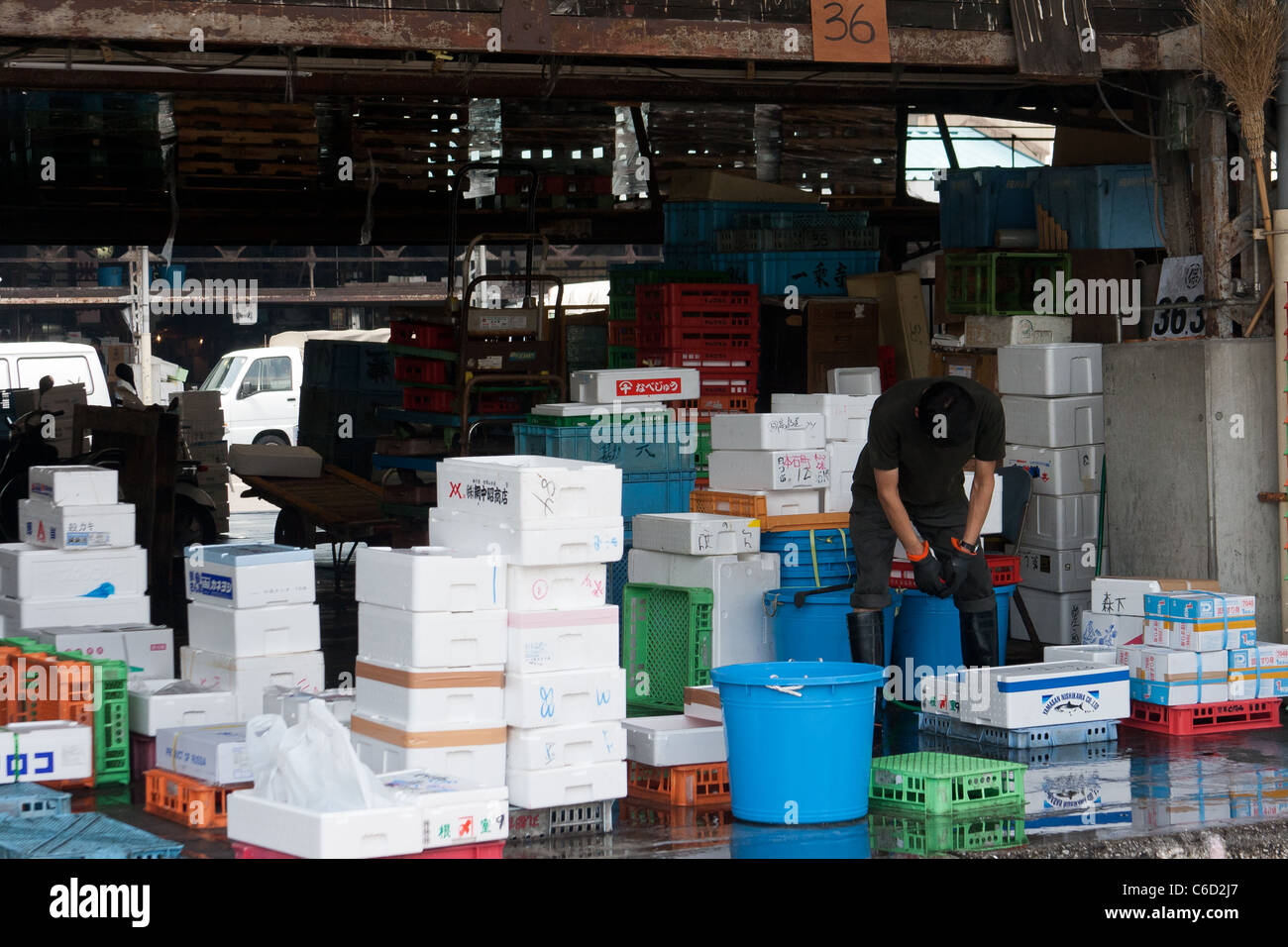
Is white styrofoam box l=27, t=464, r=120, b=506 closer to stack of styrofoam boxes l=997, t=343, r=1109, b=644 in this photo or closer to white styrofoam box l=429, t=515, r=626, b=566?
white styrofoam box l=429, t=515, r=626, b=566

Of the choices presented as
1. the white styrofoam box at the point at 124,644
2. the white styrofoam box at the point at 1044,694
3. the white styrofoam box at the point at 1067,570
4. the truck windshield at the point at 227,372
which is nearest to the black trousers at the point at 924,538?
the white styrofoam box at the point at 1044,694

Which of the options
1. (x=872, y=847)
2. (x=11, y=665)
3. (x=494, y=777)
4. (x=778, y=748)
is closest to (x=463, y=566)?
(x=494, y=777)

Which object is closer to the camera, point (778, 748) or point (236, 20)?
point (778, 748)

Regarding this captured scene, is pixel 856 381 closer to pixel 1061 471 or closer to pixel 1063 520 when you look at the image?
pixel 1061 471

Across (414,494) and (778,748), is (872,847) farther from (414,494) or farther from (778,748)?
(414,494)

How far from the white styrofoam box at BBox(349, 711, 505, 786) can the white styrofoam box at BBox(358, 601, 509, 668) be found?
266 millimetres

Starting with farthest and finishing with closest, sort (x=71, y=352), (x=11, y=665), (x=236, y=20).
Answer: (x=71, y=352), (x=236, y=20), (x=11, y=665)

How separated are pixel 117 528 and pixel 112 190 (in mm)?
7032

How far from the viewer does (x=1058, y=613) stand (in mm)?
11242

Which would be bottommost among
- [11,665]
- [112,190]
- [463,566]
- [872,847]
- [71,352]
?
[872,847]

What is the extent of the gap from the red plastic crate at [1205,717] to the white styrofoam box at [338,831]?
4724 millimetres

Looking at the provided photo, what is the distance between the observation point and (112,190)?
51.2 feet

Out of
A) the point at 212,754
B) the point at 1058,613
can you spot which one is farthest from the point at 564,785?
the point at 1058,613

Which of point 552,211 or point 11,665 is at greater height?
point 552,211
